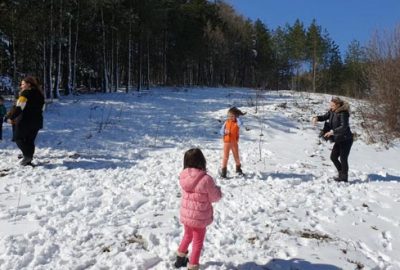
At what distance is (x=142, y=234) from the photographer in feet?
22.4

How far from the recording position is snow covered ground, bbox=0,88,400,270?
6176 millimetres

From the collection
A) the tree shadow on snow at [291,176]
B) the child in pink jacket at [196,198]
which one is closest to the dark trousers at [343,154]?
the tree shadow on snow at [291,176]

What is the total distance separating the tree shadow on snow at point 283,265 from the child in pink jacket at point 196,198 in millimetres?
445

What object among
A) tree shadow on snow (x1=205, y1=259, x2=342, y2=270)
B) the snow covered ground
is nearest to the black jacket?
the snow covered ground

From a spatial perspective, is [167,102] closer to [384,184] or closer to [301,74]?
[384,184]

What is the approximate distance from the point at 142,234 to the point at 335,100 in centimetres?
606

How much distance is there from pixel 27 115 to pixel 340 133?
7.54 meters

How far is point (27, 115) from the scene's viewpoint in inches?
433

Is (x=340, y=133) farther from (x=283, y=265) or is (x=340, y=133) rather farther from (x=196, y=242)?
(x=196, y=242)

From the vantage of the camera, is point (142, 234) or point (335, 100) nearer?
point (142, 234)

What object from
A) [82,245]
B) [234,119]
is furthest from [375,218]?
[82,245]

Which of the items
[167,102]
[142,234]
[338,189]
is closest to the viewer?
[142,234]

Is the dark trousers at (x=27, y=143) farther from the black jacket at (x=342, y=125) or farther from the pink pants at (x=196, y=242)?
the black jacket at (x=342, y=125)

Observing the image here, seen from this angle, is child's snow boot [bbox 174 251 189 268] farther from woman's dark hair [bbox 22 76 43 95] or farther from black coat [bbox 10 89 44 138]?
woman's dark hair [bbox 22 76 43 95]
